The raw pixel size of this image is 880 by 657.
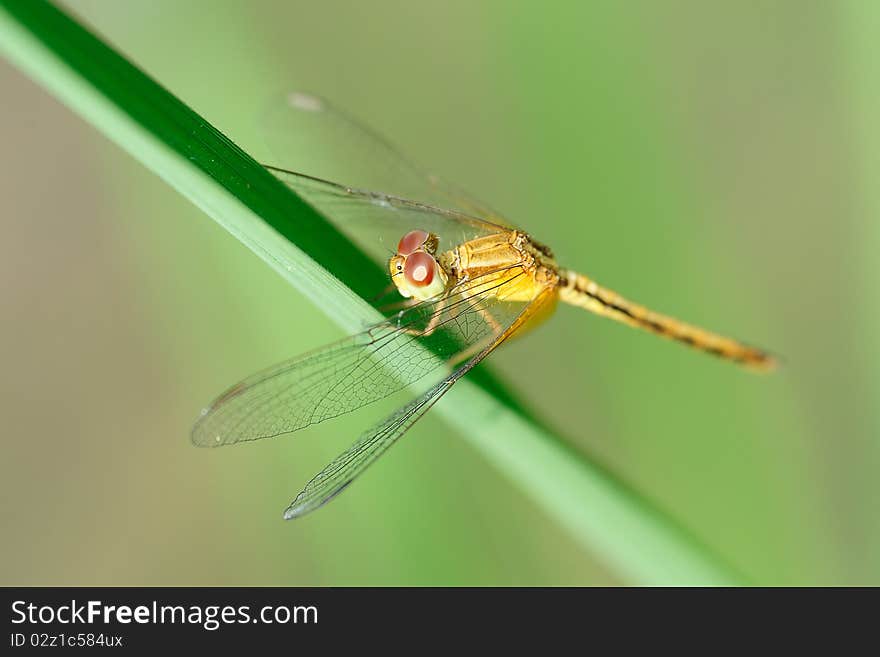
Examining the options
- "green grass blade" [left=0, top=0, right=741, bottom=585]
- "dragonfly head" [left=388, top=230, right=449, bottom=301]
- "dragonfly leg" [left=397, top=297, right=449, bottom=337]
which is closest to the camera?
"green grass blade" [left=0, top=0, right=741, bottom=585]

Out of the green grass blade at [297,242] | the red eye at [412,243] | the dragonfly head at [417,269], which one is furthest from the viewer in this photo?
the red eye at [412,243]

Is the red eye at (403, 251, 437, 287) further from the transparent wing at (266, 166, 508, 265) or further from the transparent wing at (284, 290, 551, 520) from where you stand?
the transparent wing at (284, 290, 551, 520)

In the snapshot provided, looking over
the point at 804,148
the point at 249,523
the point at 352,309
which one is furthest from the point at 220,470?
the point at 804,148

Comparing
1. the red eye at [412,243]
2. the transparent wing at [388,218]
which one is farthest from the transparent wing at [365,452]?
the transparent wing at [388,218]

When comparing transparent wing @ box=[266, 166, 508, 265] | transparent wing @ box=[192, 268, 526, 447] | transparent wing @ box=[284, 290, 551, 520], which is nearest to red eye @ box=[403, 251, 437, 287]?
transparent wing @ box=[192, 268, 526, 447]

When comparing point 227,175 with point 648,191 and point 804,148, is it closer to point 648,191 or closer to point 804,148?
point 648,191

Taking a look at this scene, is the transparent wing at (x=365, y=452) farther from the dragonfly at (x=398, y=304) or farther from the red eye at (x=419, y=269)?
the red eye at (x=419, y=269)
